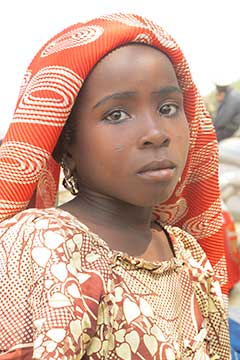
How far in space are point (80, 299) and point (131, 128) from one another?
35 centimetres

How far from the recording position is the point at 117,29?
138 cm

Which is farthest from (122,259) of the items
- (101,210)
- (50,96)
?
(50,96)

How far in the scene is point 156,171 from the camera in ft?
4.37

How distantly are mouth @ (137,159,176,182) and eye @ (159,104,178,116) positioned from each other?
11cm

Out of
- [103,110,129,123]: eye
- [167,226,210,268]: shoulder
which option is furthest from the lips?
[167,226,210,268]: shoulder

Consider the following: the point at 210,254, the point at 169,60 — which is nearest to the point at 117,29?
the point at 169,60

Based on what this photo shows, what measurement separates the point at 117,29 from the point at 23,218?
1.45 feet

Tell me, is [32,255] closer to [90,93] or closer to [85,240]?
[85,240]

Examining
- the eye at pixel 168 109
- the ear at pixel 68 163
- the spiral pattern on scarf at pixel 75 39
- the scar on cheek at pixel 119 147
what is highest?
the spiral pattern on scarf at pixel 75 39

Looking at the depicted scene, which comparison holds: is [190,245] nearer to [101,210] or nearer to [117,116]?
[101,210]

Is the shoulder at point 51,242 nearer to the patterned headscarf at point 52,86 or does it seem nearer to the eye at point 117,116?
the patterned headscarf at point 52,86

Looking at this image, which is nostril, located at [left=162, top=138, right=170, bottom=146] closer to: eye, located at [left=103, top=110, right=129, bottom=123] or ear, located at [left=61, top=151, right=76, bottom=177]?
eye, located at [left=103, top=110, right=129, bottom=123]

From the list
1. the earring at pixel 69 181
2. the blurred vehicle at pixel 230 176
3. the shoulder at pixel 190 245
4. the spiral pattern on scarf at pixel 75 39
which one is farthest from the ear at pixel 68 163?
the blurred vehicle at pixel 230 176

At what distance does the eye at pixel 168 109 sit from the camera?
1.39 m
